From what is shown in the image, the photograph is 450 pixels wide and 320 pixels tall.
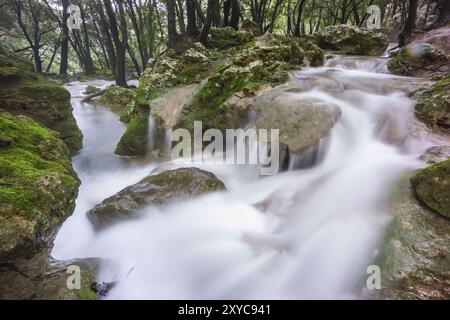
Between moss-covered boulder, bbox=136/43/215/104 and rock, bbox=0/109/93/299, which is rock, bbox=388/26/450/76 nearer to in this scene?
moss-covered boulder, bbox=136/43/215/104

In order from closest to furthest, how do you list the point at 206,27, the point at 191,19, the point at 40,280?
the point at 40,280, the point at 206,27, the point at 191,19

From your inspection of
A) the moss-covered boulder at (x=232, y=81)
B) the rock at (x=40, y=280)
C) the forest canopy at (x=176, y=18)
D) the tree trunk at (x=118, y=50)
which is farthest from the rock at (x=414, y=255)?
the tree trunk at (x=118, y=50)

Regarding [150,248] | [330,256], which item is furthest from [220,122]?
[330,256]

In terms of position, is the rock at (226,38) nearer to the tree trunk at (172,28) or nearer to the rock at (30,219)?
the tree trunk at (172,28)

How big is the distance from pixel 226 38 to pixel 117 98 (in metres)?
7.01

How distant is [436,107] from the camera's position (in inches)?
207

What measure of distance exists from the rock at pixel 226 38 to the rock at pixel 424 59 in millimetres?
4703

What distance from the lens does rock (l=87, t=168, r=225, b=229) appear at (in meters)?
4.48

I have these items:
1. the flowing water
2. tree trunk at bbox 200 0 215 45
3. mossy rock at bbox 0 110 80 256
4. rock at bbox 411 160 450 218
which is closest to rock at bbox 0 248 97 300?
mossy rock at bbox 0 110 80 256

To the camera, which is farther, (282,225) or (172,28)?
(172,28)

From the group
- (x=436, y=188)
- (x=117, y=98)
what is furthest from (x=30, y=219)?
(x=117, y=98)

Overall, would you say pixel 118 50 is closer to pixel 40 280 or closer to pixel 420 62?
pixel 420 62
